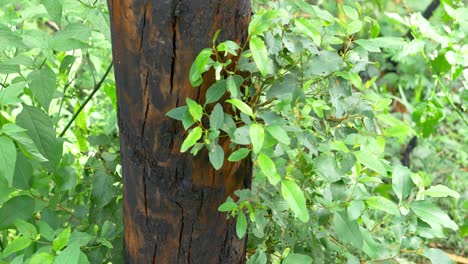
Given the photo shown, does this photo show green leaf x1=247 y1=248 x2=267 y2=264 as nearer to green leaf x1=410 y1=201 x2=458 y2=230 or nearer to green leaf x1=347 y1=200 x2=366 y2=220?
green leaf x1=347 y1=200 x2=366 y2=220

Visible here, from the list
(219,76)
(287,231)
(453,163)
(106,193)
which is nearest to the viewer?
(219,76)

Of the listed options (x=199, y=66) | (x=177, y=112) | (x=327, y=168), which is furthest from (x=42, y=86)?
(x=327, y=168)

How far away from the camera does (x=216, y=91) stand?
1.38 meters

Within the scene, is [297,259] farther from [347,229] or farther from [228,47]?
[228,47]

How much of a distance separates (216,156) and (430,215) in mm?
591

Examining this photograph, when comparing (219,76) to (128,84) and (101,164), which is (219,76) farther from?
(101,164)

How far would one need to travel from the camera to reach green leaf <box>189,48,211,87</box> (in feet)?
4.18

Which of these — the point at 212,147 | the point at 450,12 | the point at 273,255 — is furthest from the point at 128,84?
the point at 450,12

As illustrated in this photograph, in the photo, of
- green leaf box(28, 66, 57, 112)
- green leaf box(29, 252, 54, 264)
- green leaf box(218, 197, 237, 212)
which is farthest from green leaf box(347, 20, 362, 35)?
green leaf box(29, 252, 54, 264)

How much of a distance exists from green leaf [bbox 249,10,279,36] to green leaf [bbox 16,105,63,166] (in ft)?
2.28

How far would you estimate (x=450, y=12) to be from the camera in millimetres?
2010

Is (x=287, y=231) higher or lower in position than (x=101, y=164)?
higher

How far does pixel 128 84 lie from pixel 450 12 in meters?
1.15

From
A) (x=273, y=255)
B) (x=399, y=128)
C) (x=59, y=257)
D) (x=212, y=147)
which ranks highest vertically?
(x=399, y=128)
